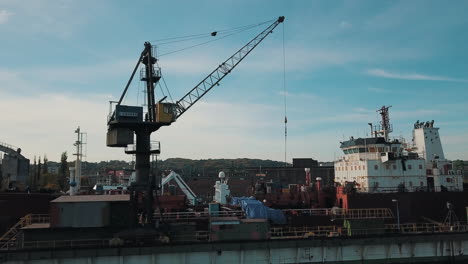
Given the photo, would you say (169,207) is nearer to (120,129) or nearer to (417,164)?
(120,129)

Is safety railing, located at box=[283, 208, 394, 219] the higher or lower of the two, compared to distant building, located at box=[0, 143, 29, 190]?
lower

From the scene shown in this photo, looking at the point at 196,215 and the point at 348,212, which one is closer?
the point at 196,215

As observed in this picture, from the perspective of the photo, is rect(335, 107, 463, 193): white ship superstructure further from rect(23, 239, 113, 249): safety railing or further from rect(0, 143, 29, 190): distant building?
rect(0, 143, 29, 190): distant building

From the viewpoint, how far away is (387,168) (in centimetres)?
3528

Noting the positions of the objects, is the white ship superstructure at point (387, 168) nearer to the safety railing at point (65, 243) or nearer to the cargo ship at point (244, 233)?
the cargo ship at point (244, 233)

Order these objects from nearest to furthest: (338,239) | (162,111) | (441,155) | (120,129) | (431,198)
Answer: (338,239) < (120,129) < (162,111) < (431,198) < (441,155)

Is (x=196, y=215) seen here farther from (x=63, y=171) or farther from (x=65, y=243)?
(x=63, y=171)

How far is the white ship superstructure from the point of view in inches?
1378

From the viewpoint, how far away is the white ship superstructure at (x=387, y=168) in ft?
115

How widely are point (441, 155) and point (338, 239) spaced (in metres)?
28.1

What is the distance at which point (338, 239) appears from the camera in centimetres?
2236

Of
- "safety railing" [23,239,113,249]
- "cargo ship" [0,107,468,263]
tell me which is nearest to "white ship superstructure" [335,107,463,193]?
"cargo ship" [0,107,468,263]

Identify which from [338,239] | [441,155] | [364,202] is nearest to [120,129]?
[338,239]

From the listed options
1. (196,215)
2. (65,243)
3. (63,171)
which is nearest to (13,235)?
(65,243)
